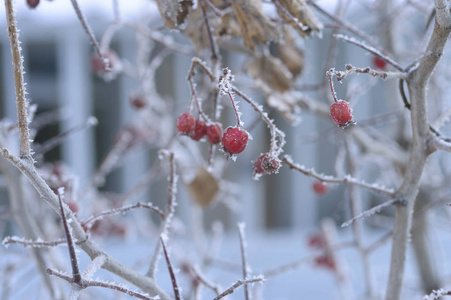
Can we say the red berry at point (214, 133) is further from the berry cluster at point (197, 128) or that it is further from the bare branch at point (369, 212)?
the bare branch at point (369, 212)

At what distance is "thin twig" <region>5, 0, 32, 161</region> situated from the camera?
66cm

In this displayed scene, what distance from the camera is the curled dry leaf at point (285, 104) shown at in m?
1.01

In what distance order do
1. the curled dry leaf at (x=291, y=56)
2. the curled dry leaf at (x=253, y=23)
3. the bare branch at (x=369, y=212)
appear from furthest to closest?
the curled dry leaf at (x=291, y=56) < the curled dry leaf at (x=253, y=23) < the bare branch at (x=369, y=212)

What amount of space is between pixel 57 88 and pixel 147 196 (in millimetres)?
1753

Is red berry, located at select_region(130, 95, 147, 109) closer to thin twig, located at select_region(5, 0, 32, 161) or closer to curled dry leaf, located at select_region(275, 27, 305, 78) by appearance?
curled dry leaf, located at select_region(275, 27, 305, 78)

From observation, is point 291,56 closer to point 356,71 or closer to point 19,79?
point 356,71

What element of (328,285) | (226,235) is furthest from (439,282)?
(226,235)

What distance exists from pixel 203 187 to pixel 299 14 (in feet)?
2.62

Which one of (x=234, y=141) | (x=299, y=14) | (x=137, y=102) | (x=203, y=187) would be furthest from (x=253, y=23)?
(x=137, y=102)

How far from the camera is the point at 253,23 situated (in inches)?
38.7

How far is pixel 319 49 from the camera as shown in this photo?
6.08m

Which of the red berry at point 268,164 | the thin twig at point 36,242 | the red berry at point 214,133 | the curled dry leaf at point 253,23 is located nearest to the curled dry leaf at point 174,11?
the curled dry leaf at point 253,23

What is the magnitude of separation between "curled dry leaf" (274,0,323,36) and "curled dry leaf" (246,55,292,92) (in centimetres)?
25

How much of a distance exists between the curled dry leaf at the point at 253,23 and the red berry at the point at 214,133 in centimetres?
21
